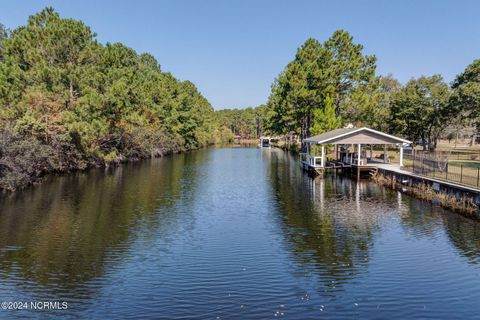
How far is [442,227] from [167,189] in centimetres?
1914

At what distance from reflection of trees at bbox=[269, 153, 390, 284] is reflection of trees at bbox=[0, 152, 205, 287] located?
21.0 ft

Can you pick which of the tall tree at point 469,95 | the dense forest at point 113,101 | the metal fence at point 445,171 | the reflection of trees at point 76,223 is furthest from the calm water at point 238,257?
the tall tree at point 469,95

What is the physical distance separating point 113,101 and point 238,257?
1205 inches

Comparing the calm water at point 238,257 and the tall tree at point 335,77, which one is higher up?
the tall tree at point 335,77

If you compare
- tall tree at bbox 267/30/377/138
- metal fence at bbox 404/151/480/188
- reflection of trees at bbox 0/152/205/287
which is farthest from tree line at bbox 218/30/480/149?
reflection of trees at bbox 0/152/205/287

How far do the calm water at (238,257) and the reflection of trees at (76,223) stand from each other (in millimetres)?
71

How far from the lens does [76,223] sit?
62.1 ft

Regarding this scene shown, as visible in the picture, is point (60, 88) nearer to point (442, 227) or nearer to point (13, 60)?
point (13, 60)

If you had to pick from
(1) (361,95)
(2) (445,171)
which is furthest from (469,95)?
(2) (445,171)

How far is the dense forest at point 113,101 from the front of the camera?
3343 cm

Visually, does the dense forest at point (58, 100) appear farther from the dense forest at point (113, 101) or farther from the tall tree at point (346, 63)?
the tall tree at point (346, 63)

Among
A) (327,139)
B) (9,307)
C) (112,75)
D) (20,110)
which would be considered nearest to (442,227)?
(9,307)

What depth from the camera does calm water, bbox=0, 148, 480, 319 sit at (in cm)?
1029

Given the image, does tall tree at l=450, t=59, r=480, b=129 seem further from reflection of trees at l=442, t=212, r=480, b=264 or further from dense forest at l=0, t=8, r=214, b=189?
dense forest at l=0, t=8, r=214, b=189
